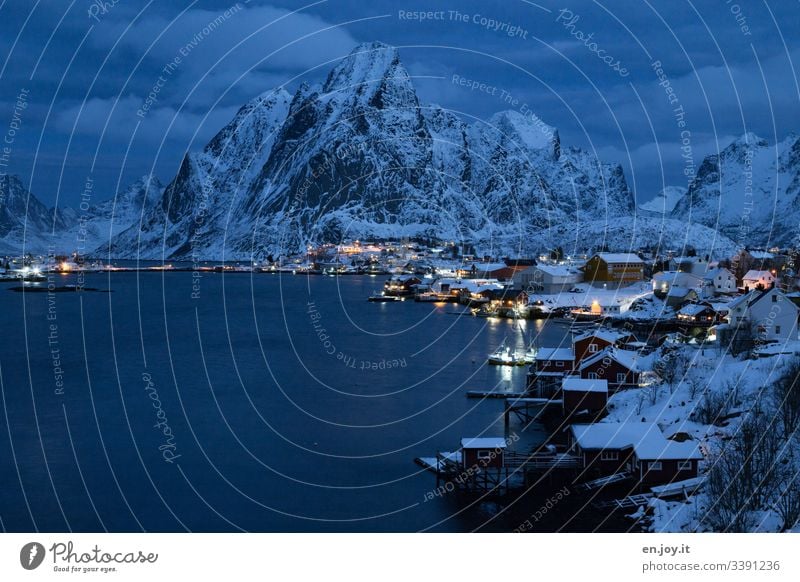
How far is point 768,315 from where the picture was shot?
1809 centimetres

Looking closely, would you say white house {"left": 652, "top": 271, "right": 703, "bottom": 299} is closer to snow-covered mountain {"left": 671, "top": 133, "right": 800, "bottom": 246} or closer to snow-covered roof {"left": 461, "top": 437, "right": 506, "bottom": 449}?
snow-covered roof {"left": 461, "top": 437, "right": 506, "bottom": 449}

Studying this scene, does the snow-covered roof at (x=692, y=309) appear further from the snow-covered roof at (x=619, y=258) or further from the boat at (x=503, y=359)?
the snow-covered roof at (x=619, y=258)

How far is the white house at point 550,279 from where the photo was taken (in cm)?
3703

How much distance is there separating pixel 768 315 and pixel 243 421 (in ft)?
36.7

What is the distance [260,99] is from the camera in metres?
128

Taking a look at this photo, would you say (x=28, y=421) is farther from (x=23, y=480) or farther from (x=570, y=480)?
(x=570, y=480)

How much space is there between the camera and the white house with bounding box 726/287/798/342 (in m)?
17.5

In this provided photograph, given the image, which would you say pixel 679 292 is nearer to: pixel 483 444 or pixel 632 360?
pixel 632 360

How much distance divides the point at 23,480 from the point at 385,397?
7.05m

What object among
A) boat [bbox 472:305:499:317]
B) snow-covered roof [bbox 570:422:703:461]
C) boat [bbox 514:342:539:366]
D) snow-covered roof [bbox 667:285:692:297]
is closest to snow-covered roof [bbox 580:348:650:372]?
boat [bbox 514:342:539:366]

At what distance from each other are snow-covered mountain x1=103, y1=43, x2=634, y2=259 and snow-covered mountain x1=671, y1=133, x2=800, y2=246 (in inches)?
382

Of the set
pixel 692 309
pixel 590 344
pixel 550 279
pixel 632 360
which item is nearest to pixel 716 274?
pixel 692 309
